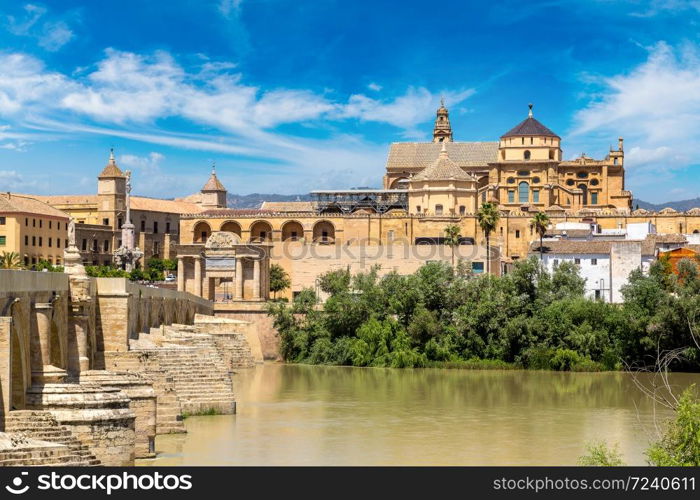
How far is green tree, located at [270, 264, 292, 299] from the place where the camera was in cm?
6569

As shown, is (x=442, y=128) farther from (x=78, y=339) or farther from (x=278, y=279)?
(x=78, y=339)

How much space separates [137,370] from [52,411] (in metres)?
6.49

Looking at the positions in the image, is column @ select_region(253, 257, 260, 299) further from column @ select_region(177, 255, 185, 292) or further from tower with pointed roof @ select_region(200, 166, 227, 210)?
tower with pointed roof @ select_region(200, 166, 227, 210)

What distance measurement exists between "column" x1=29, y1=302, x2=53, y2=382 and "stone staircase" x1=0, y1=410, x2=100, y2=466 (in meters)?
2.25

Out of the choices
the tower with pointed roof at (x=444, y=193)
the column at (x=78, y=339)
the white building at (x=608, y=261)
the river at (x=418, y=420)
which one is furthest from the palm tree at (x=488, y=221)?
the column at (x=78, y=339)

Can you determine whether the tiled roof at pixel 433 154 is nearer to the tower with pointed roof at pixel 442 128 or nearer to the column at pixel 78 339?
the tower with pointed roof at pixel 442 128

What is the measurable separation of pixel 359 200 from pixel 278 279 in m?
19.3

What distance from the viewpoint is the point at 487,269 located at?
2571 inches

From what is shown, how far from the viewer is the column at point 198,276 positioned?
5991cm

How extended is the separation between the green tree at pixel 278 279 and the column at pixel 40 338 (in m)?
44.1

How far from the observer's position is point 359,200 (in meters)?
84.0

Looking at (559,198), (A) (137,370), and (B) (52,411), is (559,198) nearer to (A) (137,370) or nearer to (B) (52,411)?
(A) (137,370)

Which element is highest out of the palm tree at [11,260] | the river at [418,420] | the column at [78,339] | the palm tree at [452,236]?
the palm tree at [452,236]
